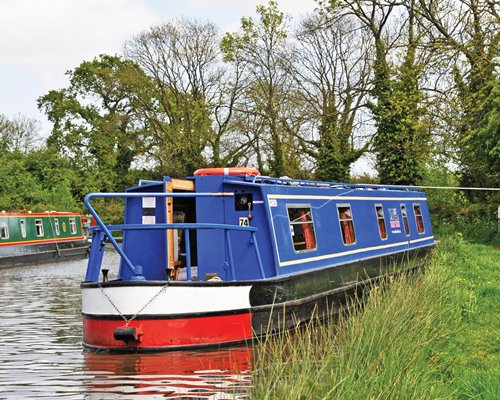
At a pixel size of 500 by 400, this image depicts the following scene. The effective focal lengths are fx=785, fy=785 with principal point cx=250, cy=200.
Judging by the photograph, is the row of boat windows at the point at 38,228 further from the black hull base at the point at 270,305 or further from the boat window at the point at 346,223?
the black hull base at the point at 270,305

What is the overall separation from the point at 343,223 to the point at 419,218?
17.1 feet

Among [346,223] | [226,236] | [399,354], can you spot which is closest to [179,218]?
[226,236]

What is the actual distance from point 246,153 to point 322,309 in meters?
28.3

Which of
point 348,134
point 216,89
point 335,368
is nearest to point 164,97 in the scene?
point 216,89

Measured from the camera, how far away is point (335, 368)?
5348mm

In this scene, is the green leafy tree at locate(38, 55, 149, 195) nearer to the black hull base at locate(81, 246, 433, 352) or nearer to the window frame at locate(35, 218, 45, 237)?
the window frame at locate(35, 218, 45, 237)

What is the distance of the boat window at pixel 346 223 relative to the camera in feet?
44.3

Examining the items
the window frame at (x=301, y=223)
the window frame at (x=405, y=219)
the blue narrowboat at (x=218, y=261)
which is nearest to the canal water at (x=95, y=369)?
the blue narrowboat at (x=218, y=261)

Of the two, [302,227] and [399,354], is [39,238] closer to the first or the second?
[302,227]

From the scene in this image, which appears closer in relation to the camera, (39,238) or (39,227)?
(39,238)

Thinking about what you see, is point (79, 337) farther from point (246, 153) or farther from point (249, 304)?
point (246, 153)

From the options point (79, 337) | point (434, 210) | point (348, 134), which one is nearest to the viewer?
point (79, 337)

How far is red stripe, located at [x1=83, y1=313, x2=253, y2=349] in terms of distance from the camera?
9352 mm

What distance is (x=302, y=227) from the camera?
1199 cm
